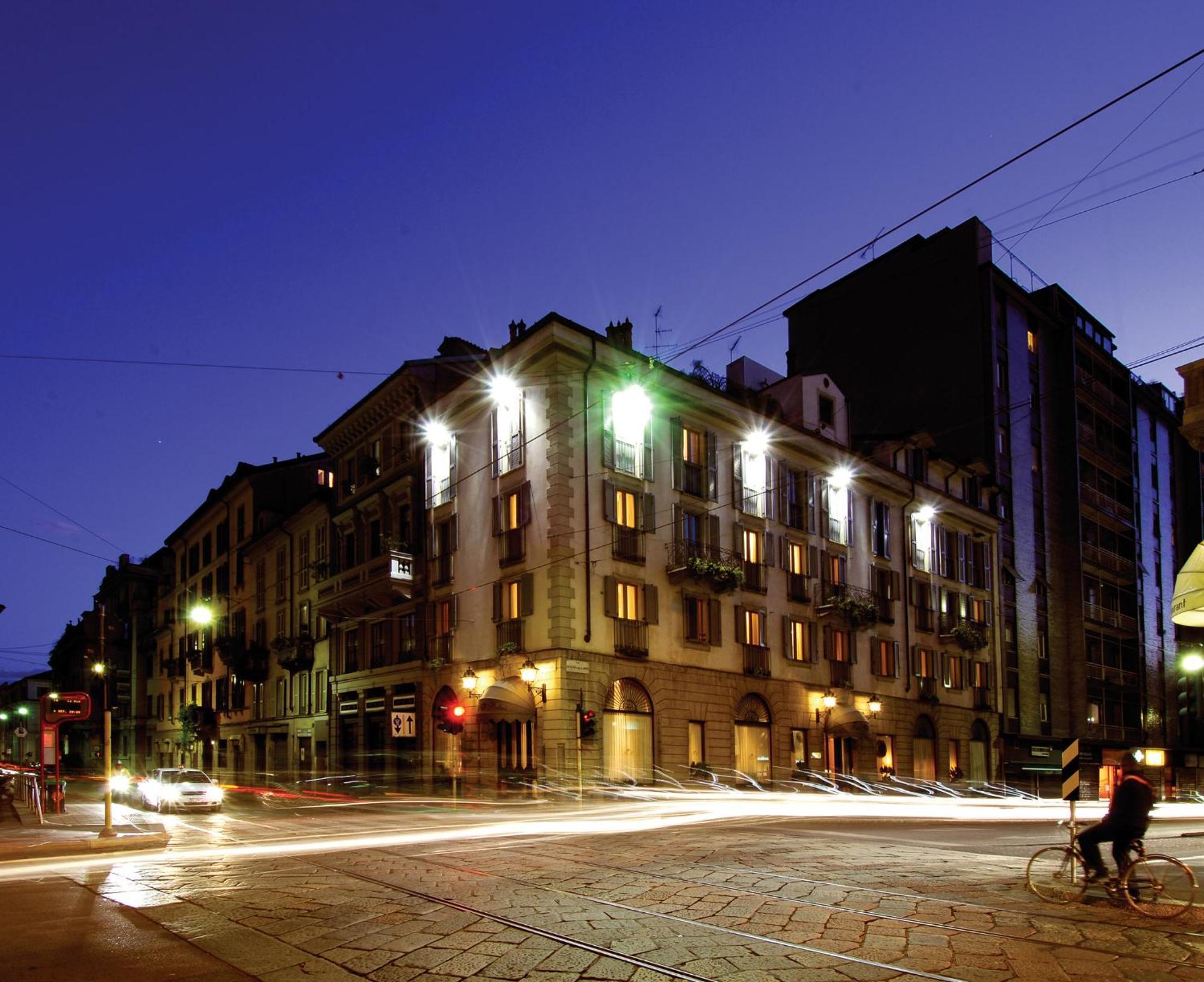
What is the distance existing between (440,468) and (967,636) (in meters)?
24.3

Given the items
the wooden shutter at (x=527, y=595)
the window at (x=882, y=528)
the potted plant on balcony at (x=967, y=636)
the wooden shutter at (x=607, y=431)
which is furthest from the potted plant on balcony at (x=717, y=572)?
the potted plant on balcony at (x=967, y=636)

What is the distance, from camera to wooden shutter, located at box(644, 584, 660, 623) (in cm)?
3253

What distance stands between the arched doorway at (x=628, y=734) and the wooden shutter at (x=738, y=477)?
7.58 m

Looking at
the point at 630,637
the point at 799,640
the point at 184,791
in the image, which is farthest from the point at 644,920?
the point at 799,640

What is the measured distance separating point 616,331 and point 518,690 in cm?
1199

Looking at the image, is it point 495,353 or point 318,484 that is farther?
point 318,484

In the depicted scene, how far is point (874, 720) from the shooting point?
41688 millimetres

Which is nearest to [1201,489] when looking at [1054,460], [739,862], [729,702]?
[1054,460]

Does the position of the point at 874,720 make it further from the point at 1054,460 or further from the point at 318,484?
the point at 318,484

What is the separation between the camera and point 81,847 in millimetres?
15492

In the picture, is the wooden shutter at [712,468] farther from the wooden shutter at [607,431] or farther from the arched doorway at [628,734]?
the arched doorway at [628,734]

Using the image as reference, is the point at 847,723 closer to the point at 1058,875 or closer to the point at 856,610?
the point at 856,610

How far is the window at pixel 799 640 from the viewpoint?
125ft

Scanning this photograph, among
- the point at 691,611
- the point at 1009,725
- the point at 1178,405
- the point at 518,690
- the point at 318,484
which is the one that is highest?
the point at 1178,405
